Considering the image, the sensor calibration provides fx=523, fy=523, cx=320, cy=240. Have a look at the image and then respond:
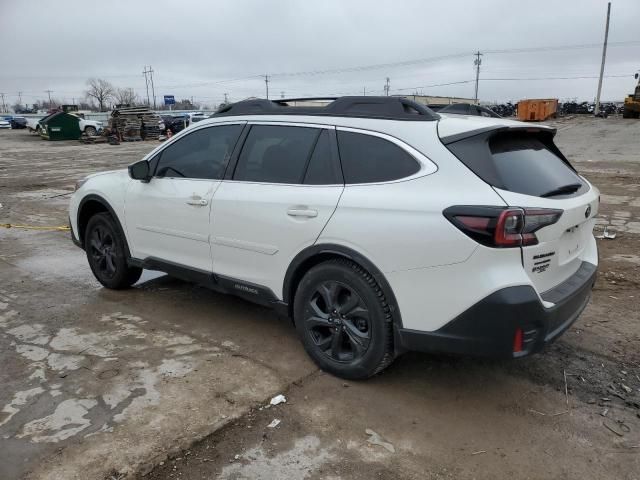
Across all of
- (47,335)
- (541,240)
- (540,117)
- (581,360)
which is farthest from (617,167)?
(540,117)

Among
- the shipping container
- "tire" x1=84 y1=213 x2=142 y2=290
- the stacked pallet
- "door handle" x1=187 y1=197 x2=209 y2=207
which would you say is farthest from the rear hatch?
the shipping container

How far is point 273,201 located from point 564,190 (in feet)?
6.08

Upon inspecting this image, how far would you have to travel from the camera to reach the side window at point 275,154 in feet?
11.9

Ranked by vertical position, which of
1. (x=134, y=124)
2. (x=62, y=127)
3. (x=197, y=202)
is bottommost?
(x=197, y=202)

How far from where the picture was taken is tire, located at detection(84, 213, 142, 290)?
5070 millimetres

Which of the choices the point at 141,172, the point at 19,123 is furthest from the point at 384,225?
the point at 19,123

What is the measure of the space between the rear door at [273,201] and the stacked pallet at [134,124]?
34.0m

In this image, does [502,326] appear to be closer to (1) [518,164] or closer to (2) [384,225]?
(2) [384,225]

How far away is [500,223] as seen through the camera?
266 centimetres

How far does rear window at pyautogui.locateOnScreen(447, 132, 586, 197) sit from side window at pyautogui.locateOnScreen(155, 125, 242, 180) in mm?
1871

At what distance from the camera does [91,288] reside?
5434 mm

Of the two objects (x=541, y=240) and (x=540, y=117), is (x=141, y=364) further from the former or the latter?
(x=540, y=117)

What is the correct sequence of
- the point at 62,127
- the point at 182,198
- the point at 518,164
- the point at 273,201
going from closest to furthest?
the point at 518,164 → the point at 273,201 → the point at 182,198 → the point at 62,127

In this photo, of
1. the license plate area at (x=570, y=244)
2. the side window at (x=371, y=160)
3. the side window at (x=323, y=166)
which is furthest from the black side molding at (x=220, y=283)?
the license plate area at (x=570, y=244)
